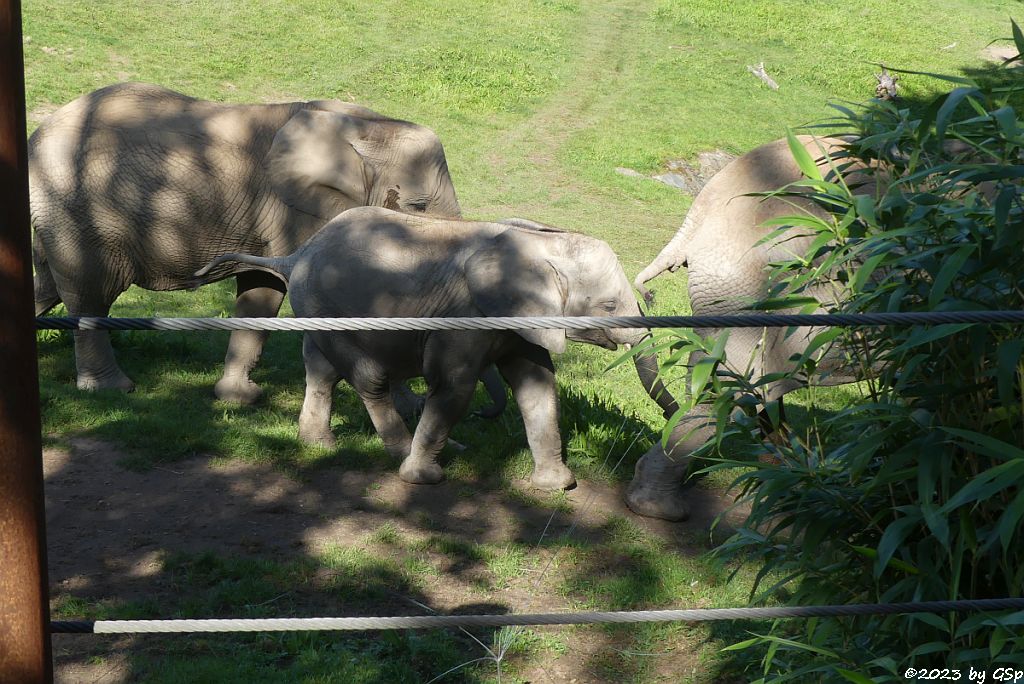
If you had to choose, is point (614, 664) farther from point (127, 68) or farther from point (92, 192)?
point (127, 68)

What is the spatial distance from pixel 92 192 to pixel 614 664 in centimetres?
414

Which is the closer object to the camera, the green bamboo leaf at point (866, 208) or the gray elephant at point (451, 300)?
the green bamboo leaf at point (866, 208)

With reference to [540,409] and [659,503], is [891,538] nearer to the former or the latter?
→ [659,503]

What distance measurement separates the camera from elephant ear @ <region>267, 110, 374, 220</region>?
6.40 meters

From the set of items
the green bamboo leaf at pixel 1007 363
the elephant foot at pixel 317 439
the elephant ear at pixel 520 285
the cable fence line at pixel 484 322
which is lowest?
the elephant foot at pixel 317 439

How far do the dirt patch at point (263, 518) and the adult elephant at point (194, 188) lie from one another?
45.7 inches

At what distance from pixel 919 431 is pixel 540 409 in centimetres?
294

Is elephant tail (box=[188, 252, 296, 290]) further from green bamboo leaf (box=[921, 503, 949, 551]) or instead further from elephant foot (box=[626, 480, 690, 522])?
green bamboo leaf (box=[921, 503, 949, 551])

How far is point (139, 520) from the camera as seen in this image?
15.8 feet

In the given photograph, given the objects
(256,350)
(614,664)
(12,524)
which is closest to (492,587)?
(614,664)

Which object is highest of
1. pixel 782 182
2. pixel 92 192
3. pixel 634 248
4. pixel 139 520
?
pixel 782 182

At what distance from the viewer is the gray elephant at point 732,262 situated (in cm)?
494

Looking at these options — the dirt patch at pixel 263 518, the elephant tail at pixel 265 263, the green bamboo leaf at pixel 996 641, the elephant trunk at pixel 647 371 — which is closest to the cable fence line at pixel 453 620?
the green bamboo leaf at pixel 996 641

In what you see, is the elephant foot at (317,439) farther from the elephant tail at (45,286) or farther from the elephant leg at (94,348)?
the elephant tail at (45,286)
